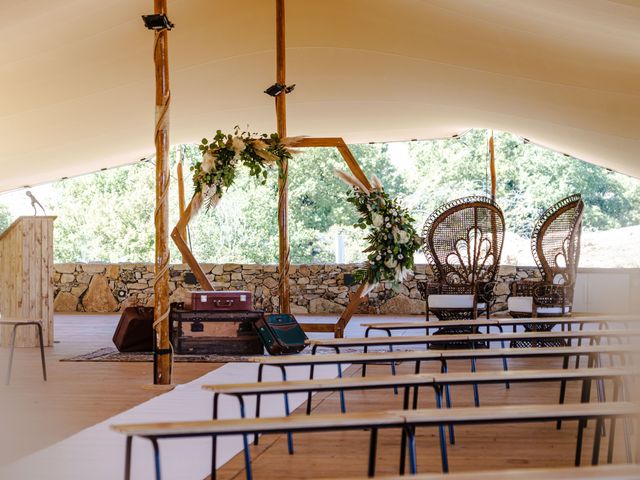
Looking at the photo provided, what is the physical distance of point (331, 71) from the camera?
8.88 meters

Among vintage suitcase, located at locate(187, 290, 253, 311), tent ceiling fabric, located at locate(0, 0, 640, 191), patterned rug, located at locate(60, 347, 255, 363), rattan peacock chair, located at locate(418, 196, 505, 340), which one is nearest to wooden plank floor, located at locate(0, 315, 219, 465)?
patterned rug, located at locate(60, 347, 255, 363)

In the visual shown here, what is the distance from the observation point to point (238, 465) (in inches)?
137

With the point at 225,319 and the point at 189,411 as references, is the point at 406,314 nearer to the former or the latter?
the point at 225,319

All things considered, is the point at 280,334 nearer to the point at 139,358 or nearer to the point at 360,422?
the point at 139,358

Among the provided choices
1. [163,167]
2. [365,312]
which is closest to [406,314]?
[365,312]

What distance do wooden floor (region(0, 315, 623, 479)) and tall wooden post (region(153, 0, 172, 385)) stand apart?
1.11 ft

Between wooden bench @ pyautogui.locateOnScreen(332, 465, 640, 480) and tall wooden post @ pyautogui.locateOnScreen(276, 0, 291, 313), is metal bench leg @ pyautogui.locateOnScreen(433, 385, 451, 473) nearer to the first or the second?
wooden bench @ pyautogui.locateOnScreen(332, 465, 640, 480)

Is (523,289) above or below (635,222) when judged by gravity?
below

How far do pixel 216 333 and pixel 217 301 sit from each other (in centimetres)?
28

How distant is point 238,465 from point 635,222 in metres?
18.4

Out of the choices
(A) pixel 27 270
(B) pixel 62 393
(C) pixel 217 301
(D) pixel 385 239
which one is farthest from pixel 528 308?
(A) pixel 27 270

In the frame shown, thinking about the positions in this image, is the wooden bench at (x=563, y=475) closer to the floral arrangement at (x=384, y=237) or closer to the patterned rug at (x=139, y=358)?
the patterned rug at (x=139, y=358)

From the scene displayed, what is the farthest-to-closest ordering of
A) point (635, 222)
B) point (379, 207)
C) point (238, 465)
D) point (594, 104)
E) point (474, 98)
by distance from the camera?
1. point (635, 222)
2. point (474, 98)
3. point (594, 104)
4. point (379, 207)
5. point (238, 465)

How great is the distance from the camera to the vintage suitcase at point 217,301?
741 cm
